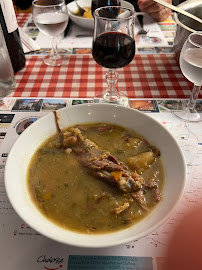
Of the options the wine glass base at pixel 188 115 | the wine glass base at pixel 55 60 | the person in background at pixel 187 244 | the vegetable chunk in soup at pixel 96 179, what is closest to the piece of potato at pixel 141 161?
the vegetable chunk in soup at pixel 96 179

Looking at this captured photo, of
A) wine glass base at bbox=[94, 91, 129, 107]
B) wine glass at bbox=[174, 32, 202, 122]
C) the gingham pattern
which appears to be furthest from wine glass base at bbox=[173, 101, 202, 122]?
wine glass base at bbox=[94, 91, 129, 107]

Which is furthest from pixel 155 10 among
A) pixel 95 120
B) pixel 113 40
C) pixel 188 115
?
pixel 95 120

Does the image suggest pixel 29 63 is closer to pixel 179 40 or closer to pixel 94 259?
pixel 179 40

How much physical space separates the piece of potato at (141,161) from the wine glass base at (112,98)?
0.55 m

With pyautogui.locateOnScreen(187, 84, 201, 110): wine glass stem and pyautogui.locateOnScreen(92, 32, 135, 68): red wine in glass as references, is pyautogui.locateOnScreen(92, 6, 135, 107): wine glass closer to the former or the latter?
pyautogui.locateOnScreen(92, 32, 135, 68): red wine in glass

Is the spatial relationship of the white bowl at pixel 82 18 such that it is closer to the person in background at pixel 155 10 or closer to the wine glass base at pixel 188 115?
the person in background at pixel 155 10

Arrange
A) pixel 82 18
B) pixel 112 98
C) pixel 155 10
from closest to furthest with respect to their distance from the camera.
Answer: pixel 112 98, pixel 82 18, pixel 155 10

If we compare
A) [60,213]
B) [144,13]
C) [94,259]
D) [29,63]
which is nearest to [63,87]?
[29,63]

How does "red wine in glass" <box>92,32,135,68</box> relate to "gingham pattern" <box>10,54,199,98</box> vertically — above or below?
above

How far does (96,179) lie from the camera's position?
1.02m

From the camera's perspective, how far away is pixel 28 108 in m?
1.50

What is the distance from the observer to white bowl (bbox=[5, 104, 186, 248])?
A: 2.52 ft

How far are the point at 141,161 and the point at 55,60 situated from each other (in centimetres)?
122

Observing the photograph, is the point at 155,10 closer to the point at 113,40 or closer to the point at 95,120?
the point at 113,40
